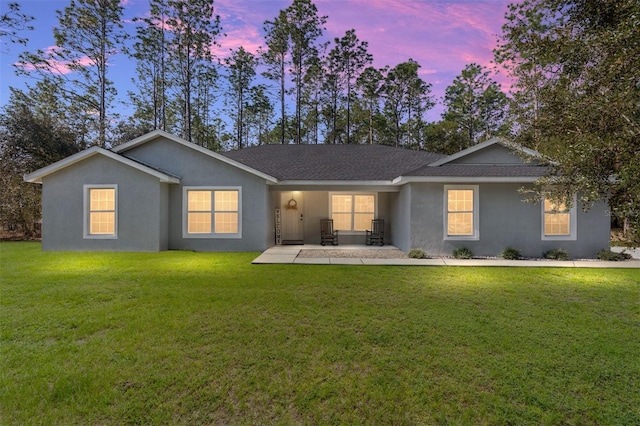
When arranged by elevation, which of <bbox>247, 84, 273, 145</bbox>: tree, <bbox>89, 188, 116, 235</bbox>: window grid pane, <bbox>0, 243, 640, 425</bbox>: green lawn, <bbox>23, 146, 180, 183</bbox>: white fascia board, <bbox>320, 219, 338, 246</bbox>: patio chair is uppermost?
<bbox>247, 84, 273, 145</bbox>: tree

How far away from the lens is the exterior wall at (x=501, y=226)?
9852 mm

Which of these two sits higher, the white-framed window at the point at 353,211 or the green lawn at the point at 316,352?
the white-framed window at the point at 353,211

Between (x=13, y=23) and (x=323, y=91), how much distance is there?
20.3 m

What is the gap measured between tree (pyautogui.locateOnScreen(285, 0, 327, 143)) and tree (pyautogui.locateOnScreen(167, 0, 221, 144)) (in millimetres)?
5537

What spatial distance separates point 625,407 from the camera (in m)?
2.59

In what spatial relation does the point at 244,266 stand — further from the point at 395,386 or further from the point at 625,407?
the point at 625,407

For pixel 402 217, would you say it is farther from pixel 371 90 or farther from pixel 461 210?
pixel 371 90

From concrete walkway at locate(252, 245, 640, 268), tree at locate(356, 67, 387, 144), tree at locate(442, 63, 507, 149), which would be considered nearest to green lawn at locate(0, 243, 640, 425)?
concrete walkway at locate(252, 245, 640, 268)

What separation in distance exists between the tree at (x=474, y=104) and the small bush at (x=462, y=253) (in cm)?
2170

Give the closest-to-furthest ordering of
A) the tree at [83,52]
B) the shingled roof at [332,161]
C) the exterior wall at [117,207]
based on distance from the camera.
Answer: the exterior wall at [117,207], the shingled roof at [332,161], the tree at [83,52]

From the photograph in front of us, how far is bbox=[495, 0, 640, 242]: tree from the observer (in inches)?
185

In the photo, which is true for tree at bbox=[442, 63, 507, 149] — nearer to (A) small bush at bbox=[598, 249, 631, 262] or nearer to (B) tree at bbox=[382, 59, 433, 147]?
(B) tree at bbox=[382, 59, 433, 147]

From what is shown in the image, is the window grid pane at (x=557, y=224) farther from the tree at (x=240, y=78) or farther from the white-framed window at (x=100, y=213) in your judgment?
the tree at (x=240, y=78)

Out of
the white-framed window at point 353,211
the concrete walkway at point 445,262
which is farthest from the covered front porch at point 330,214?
the concrete walkway at point 445,262
